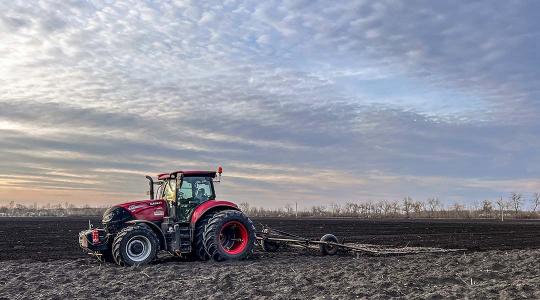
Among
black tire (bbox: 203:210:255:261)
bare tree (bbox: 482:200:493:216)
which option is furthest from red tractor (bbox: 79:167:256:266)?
bare tree (bbox: 482:200:493:216)

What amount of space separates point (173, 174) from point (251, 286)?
5811 mm

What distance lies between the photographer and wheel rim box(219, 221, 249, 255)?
52.6 ft

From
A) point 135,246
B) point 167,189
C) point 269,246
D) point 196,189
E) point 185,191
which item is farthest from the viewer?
point 269,246

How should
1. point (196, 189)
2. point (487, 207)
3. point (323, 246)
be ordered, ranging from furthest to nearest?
point (487, 207) < point (323, 246) < point (196, 189)

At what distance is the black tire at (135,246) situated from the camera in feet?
47.8

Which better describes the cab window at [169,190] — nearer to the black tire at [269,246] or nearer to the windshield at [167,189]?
the windshield at [167,189]

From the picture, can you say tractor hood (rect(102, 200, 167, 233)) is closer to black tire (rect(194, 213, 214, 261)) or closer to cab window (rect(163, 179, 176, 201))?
cab window (rect(163, 179, 176, 201))

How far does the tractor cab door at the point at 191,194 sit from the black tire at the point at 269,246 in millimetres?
3146

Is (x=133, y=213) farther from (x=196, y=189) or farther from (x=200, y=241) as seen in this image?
(x=200, y=241)

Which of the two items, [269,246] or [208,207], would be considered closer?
[208,207]

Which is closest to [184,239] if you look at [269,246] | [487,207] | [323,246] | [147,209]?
[147,209]

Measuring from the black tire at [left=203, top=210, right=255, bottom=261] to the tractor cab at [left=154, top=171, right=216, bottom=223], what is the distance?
35.7 inches

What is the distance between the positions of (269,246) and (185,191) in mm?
4113

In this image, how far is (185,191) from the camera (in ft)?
53.5
